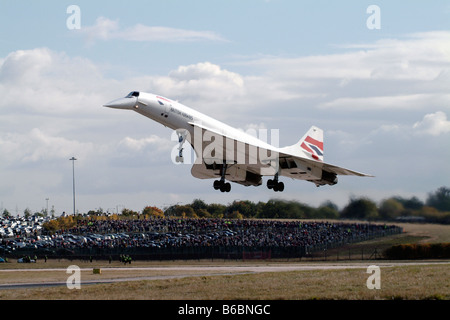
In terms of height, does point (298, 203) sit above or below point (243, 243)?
above

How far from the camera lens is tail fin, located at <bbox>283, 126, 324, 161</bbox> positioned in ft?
159

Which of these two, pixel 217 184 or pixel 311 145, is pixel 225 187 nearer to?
pixel 217 184

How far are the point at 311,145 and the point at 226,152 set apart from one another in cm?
1034

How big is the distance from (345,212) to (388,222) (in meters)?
3.15

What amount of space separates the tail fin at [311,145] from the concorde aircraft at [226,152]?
12cm

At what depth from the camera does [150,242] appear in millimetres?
87562

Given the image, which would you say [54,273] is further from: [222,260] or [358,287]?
[358,287]

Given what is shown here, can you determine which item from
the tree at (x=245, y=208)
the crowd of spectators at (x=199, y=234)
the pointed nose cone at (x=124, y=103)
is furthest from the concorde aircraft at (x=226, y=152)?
the tree at (x=245, y=208)

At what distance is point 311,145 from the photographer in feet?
161

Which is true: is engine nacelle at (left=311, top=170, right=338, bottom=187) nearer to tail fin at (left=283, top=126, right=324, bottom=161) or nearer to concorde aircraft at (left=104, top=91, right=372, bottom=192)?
concorde aircraft at (left=104, top=91, right=372, bottom=192)

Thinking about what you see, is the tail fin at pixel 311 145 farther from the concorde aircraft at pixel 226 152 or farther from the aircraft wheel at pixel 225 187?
the aircraft wheel at pixel 225 187

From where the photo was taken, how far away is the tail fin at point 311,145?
48375 millimetres

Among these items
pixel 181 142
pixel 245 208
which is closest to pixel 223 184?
pixel 181 142
